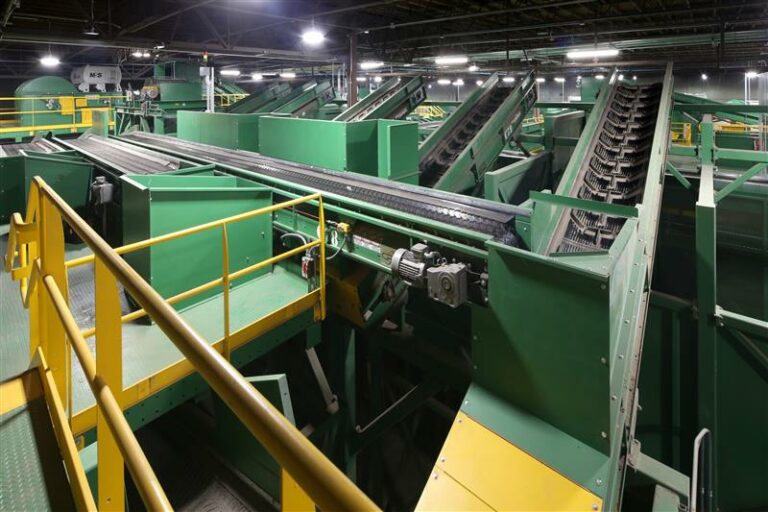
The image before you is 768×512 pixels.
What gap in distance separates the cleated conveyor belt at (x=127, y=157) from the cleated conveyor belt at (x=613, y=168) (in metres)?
4.69

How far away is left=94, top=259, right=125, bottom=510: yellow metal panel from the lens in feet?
4.64

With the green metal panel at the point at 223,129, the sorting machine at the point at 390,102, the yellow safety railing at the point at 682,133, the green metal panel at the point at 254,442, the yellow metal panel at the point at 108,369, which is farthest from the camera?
the yellow safety railing at the point at 682,133

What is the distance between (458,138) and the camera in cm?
749

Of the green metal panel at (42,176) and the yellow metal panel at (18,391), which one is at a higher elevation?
the green metal panel at (42,176)

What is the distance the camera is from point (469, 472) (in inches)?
100

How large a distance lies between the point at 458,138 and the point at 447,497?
599 cm

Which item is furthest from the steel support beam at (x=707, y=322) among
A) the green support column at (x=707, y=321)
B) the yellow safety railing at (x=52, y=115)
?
the yellow safety railing at (x=52, y=115)

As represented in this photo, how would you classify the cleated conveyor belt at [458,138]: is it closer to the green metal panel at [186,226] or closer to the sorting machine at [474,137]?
the sorting machine at [474,137]

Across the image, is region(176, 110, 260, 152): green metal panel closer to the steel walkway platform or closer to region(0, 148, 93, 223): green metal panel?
region(0, 148, 93, 223): green metal panel

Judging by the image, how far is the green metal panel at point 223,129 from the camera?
701 cm

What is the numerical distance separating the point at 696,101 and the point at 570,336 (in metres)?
7.52

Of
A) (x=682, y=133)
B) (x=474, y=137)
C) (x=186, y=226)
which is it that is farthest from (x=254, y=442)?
(x=682, y=133)

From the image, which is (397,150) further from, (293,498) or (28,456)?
(293,498)

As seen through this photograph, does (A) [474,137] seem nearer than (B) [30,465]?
No
